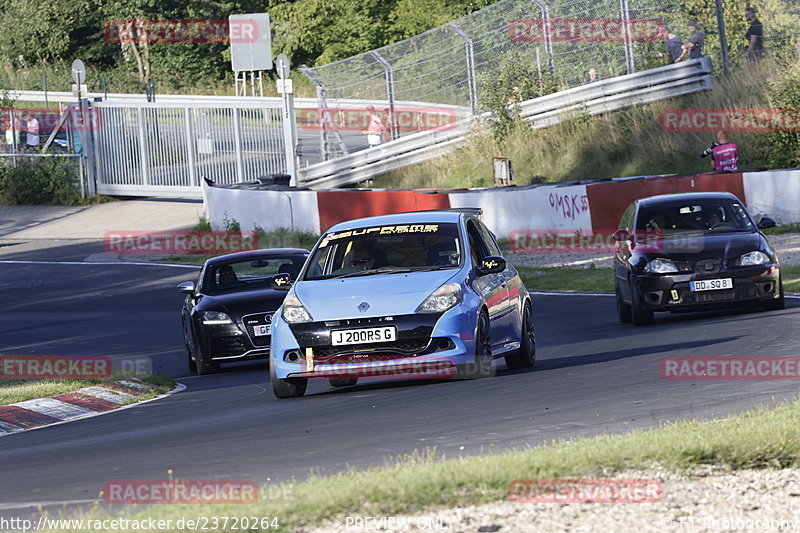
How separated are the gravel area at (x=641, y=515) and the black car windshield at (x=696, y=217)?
10.6m

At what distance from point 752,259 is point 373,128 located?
71.9 ft

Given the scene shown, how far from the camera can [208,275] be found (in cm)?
1706

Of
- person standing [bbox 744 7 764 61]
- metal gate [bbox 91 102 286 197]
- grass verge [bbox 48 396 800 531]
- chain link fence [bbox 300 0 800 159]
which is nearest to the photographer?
grass verge [bbox 48 396 800 531]

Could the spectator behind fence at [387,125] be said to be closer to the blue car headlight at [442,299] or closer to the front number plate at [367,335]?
the blue car headlight at [442,299]

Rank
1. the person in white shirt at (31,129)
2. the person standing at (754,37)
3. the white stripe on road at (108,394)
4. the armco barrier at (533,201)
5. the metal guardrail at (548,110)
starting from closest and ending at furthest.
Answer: the white stripe on road at (108,394)
the armco barrier at (533,201)
the person standing at (754,37)
the metal guardrail at (548,110)
the person in white shirt at (31,129)

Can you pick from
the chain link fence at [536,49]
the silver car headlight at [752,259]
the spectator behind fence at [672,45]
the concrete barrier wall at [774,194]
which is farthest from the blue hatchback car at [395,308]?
the spectator behind fence at [672,45]

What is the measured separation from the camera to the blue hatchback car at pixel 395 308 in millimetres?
11281

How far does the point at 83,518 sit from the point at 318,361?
484 cm

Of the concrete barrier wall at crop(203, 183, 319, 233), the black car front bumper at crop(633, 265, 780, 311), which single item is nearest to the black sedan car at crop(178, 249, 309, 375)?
the black car front bumper at crop(633, 265, 780, 311)

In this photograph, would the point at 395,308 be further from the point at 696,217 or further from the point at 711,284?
the point at 696,217

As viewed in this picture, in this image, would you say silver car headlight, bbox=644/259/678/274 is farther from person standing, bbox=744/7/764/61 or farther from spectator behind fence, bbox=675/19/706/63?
spectator behind fence, bbox=675/19/706/63

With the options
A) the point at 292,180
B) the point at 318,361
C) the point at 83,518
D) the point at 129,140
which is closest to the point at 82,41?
the point at 129,140

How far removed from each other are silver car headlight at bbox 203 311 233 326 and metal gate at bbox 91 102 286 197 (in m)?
23.1

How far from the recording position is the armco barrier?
25.3 metres
